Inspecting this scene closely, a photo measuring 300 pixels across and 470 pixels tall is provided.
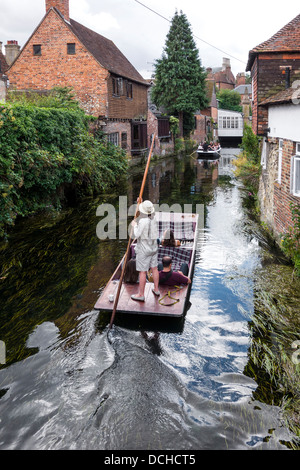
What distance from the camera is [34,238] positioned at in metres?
12.5

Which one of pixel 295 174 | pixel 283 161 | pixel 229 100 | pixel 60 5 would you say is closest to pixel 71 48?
pixel 60 5

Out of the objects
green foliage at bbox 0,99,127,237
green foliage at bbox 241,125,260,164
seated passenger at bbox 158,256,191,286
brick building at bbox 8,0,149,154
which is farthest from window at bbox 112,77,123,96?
seated passenger at bbox 158,256,191,286

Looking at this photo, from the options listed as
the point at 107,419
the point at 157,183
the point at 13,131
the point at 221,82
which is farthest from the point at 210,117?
the point at 107,419

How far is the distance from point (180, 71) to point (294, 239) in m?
35.6

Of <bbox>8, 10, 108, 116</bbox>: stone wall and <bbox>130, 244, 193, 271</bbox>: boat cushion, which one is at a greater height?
<bbox>8, 10, 108, 116</bbox>: stone wall

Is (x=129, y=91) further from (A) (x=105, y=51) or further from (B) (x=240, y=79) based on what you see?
(B) (x=240, y=79)

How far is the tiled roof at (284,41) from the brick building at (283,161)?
1948 millimetres

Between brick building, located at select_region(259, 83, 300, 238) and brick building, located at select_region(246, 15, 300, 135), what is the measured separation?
1.95 ft

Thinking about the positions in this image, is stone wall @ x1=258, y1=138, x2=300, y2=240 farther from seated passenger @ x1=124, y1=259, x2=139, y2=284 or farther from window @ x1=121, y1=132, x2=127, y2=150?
window @ x1=121, y1=132, x2=127, y2=150

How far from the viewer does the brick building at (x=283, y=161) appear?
9219 mm

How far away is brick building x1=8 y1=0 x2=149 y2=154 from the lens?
25250 millimetres

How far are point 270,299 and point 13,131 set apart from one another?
9253 mm
